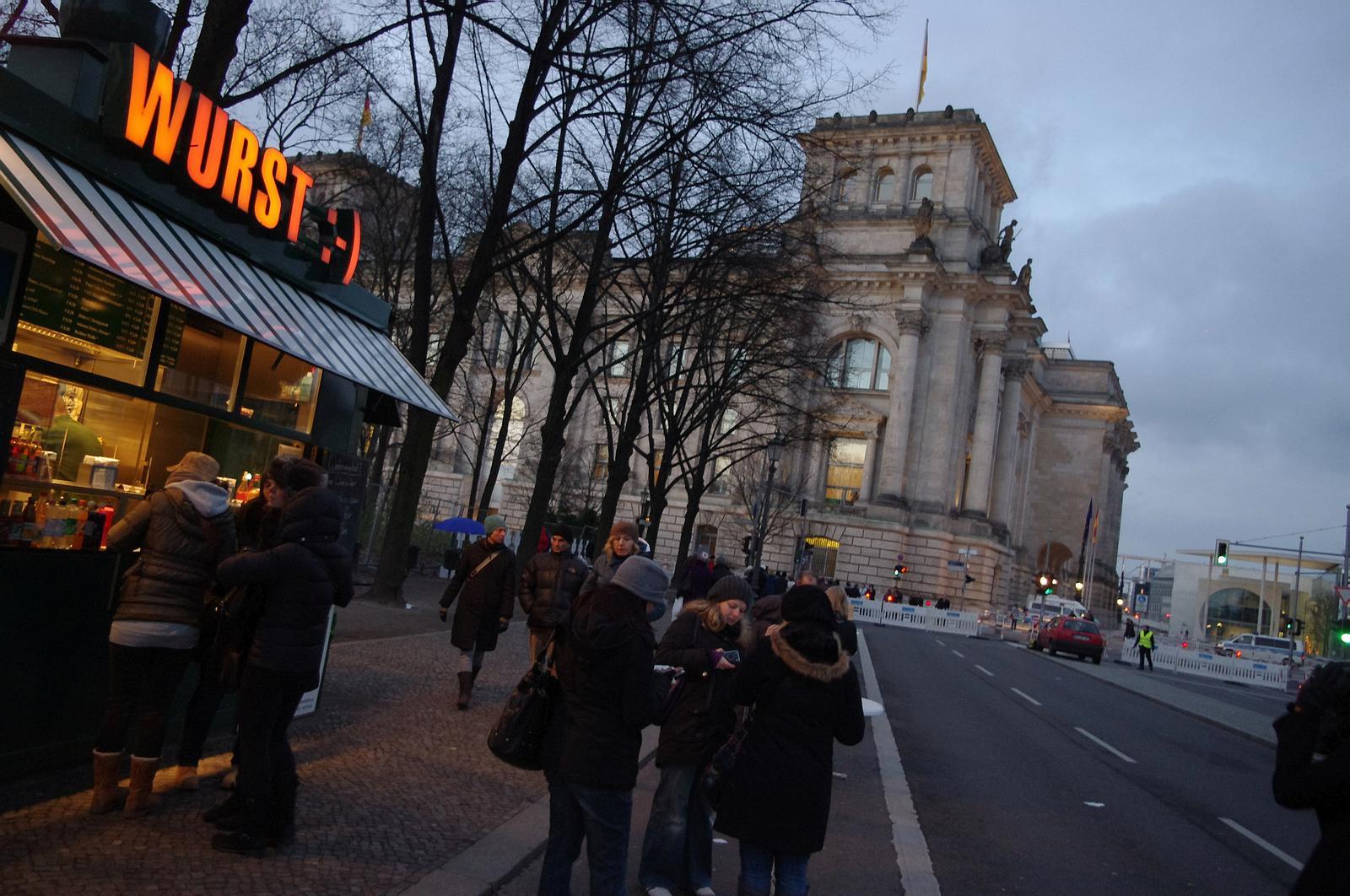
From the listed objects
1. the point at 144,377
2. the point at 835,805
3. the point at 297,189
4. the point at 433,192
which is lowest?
the point at 835,805

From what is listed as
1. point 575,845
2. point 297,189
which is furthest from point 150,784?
point 297,189

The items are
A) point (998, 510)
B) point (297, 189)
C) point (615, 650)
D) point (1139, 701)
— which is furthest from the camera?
point (998, 510)

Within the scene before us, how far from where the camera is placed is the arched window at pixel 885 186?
68.2m

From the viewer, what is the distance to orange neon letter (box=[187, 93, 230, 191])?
7.25 m

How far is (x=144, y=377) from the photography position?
283 inches

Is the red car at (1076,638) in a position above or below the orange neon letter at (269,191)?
below

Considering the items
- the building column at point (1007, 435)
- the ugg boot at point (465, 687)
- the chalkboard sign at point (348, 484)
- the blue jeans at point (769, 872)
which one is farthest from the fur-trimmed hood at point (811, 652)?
the building column at point (1007, 435)

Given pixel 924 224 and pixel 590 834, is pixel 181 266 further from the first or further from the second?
pixel 924 224

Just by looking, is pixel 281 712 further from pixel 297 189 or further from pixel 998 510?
pixel 998 510

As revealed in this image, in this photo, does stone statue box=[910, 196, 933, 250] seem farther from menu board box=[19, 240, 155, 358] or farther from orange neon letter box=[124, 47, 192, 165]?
menu board box=[19, 240, 155, 358]

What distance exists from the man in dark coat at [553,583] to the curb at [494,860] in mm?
2984

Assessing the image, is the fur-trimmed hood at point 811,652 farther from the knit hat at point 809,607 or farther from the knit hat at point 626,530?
the knit hat at point 626,530

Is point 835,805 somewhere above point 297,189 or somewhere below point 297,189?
below

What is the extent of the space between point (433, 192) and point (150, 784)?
1233 cm
